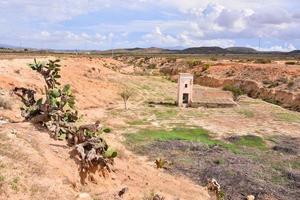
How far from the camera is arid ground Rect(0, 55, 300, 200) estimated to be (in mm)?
14195

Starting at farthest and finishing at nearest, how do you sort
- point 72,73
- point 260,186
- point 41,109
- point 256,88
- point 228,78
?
point 228,78 < point 256,88 < point 72,73 < point 260,186 < point 41,109

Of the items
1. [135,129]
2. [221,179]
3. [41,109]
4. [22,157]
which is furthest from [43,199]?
[135,129]

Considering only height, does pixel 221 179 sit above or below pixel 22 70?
below

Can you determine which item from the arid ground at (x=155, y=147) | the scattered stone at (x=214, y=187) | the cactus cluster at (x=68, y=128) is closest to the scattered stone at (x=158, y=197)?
the arid ground at (x=155, y=147)

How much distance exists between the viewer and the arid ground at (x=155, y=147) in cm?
1420

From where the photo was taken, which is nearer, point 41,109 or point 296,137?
point 41,109

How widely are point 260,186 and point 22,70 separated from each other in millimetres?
31791

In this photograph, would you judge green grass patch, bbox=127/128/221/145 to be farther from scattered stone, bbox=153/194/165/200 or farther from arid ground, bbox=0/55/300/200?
scattered stone, bbox=153/194/165/200

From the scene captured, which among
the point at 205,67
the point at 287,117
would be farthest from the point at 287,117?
the point at 205,67

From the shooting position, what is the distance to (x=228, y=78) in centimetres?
7475

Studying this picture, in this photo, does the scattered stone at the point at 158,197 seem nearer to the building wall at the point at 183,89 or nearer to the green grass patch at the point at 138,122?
the green grass patch at the point at 138,122

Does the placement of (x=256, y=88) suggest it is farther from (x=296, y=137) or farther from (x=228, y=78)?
(x=296, y=137)

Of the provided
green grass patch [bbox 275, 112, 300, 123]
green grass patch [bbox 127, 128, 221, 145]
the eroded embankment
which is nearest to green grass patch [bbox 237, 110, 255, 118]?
green grass patch [bbox 275, 112, 300, 123]

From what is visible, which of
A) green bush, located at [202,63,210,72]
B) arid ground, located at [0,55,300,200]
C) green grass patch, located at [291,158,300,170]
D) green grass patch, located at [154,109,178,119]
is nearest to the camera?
arid ground, located at [0,55,300,200]
